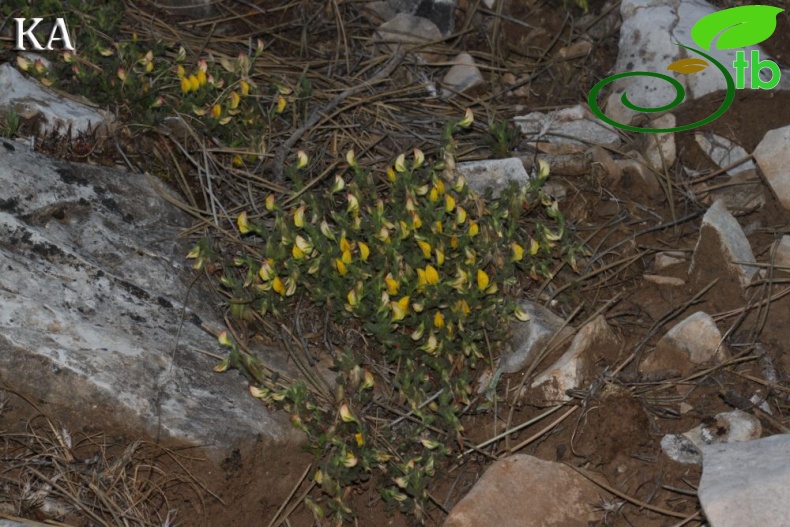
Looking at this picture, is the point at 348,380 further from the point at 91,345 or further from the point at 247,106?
the point at 247,106

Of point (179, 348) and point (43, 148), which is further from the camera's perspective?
point (43, 148)

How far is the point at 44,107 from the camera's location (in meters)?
4.30

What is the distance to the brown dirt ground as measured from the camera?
3236 millimetres

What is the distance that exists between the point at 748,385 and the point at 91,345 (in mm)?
2341

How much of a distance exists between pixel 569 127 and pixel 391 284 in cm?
191

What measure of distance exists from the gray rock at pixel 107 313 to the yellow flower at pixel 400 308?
552mm

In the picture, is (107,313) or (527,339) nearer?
(107,313)

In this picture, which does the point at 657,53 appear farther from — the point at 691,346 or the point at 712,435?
the point at 712,435

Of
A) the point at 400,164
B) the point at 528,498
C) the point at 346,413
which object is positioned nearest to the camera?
the point at 528,498

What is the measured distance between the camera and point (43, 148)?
4.16 m

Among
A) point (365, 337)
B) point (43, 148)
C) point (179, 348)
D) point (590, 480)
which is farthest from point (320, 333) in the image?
point (43, 148)

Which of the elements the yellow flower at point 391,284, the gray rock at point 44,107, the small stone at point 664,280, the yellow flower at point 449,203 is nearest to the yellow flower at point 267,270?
the yellow flower at point 391,284

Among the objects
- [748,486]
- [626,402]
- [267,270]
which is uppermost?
[748,486]

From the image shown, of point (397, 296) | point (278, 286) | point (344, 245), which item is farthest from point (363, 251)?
point (278, 286)
